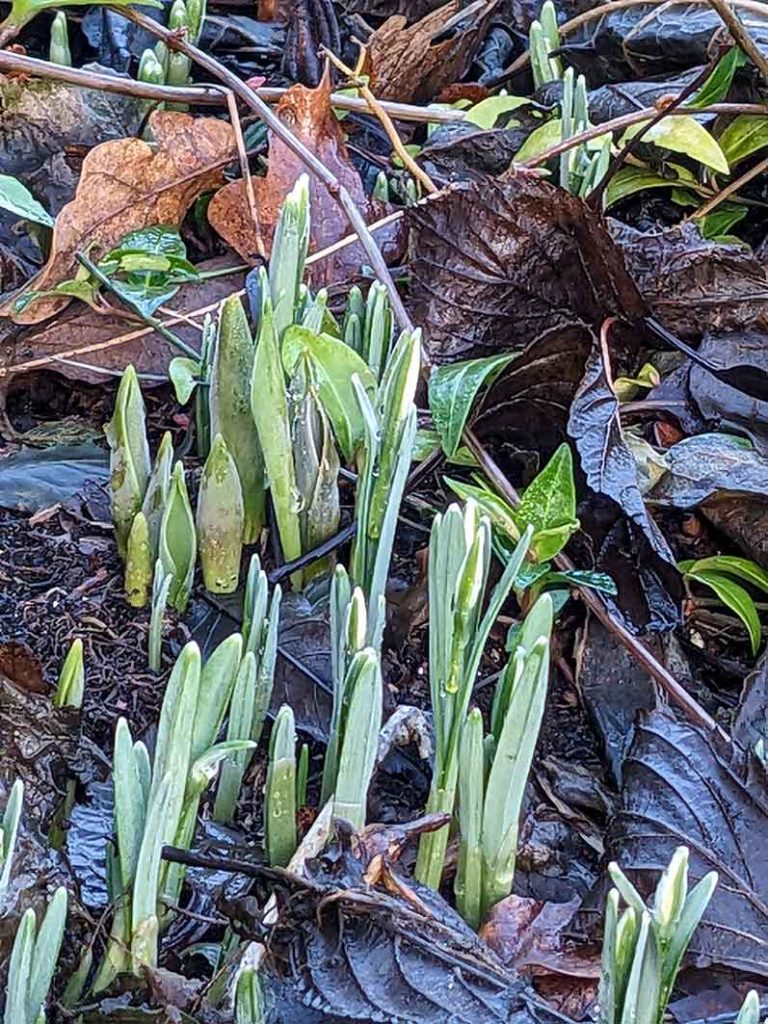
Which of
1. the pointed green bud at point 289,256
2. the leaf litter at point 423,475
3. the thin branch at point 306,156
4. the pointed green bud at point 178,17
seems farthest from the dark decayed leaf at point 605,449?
the pointed green bud at point 178,17

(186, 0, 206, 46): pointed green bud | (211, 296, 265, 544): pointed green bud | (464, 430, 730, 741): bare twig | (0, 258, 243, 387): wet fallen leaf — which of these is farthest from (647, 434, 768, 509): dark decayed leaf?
(186, 0, 206, 46): pointed green bud

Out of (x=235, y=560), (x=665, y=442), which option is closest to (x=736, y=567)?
(x=665, y=442)

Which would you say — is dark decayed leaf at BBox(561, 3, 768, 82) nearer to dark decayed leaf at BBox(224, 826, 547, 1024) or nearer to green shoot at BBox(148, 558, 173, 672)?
green shoot at BBox(148, 558, 173, 672)

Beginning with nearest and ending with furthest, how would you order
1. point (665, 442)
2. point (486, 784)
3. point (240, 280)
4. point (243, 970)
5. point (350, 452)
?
point (243, 970)
point (486, 784)
point (350, 452)
point (665, 442)
point (240, 280)

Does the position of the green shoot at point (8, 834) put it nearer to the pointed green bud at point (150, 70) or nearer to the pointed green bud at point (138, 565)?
the pointed green bud at point (138, 565)

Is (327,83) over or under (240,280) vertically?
over

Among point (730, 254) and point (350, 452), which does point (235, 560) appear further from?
point (730, 254)

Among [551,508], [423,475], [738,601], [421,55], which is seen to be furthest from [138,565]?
[421,55]
